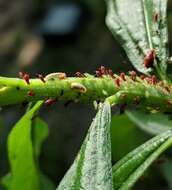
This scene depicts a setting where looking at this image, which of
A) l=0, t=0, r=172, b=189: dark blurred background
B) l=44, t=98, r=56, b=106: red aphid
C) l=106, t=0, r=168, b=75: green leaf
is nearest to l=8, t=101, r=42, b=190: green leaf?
l=44, t=98, r=56, b=106: red aphid

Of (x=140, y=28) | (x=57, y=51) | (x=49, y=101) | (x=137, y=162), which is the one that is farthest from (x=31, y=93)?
(x=57, y=51)

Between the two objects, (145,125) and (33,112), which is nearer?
(33,112)

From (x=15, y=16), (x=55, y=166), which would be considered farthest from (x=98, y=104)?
(x=15, y=16)

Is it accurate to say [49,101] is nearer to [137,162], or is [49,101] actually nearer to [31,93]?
[31,93]

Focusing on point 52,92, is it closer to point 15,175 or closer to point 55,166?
point 15,175

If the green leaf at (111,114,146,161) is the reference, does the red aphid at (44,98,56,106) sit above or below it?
above

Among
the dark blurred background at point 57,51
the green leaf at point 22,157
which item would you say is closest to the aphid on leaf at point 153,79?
the green leaf at point 22,157

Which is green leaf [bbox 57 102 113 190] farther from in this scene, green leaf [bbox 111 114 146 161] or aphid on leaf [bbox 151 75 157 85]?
green leaf [bbox 111 114 146 161]
